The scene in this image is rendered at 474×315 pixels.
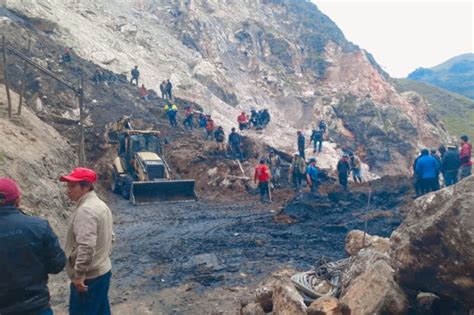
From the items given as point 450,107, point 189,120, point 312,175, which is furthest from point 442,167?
point 450,107

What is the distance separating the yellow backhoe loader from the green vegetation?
5396cm

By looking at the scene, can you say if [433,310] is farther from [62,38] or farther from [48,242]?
[62,38]

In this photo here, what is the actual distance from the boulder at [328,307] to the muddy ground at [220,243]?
84.8 inches

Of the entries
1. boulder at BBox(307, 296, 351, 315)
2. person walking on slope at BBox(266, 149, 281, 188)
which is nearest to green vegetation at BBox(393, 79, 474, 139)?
person walking on slope at BBox(266, 149, 281, 188)

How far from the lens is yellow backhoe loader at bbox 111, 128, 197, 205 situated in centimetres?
1517

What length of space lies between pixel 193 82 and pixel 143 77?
15.3ft

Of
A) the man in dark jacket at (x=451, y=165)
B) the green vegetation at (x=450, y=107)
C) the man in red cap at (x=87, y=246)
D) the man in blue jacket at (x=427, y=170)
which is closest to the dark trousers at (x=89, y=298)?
the man in red cap at (x=87, y=246)

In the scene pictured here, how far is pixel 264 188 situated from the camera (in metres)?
16.2

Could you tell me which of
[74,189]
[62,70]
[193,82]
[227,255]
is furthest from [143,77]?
[74,189]

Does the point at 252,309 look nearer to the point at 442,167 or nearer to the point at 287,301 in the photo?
the point at 287,301

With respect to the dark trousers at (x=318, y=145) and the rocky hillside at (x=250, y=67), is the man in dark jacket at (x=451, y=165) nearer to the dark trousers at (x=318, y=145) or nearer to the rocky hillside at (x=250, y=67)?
the rocky hillside at (x=250, y=67)

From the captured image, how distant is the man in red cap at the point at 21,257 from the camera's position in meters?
3.38

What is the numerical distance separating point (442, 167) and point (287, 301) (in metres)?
9.02

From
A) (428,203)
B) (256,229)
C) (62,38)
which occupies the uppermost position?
(62,38)
